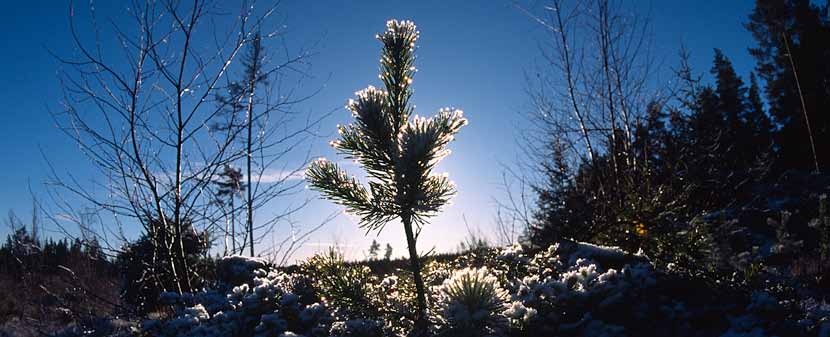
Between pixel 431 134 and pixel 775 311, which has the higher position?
pixel 431 134

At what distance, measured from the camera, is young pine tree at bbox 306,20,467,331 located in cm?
204

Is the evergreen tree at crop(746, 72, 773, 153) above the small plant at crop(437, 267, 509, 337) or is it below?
above

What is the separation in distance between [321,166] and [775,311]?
2.39 meters

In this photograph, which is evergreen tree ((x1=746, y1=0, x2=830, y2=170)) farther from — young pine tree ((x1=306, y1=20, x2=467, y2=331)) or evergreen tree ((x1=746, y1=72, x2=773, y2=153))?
young pine tree ((x1=306, y1=20, x2=467, y2=331))

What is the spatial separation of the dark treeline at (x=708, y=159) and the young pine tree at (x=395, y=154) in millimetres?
1883

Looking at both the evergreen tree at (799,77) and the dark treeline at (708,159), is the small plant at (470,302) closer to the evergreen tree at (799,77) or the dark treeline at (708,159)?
the dark treeline at (708,159)

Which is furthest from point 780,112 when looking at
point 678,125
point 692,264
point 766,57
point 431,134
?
point 431,134

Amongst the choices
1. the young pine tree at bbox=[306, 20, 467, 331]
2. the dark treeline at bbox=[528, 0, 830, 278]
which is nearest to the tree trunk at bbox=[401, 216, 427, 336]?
the young pine tree at bbox=[306, 20, 467, 331]

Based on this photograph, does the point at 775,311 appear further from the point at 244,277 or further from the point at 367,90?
the point at 244,277

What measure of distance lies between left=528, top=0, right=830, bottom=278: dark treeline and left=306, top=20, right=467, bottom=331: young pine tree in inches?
Result: 74.1

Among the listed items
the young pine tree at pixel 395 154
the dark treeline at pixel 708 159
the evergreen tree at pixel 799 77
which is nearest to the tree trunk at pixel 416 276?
the young pine tree at pixel 395 154

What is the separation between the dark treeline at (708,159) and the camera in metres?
3.92

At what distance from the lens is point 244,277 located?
322 cm

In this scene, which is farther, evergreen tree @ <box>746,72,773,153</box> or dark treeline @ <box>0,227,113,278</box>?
evergreen tree @ <box>746,72,773,153</box>
